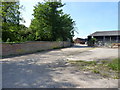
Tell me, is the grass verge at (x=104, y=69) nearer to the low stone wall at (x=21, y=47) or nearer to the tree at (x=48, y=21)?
the low stone wall at (x=21, y=47)

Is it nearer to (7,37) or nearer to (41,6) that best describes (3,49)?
(7,37)

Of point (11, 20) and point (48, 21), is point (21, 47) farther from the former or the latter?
point (48, 21)

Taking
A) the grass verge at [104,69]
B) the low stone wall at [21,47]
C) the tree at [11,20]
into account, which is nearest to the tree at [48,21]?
the low stone wall at [21,47]

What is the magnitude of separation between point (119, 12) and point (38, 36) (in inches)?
679

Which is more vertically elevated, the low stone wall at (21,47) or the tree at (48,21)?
the tree at (48,21)

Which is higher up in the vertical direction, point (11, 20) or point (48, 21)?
point (48, 21)

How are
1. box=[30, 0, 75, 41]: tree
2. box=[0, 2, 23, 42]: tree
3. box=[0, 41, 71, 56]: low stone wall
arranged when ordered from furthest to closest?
box=[30, 0, 75, 41]: tree → box=[0, 2, 23, 42]: tree → box=[0, 41, 71, 56]: low stone wall

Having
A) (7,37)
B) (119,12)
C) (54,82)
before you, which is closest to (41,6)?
(7,37)

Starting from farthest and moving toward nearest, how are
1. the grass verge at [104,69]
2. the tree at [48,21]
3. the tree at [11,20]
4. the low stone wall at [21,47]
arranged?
the tree at [48,21], the tree at [11,20], the low stone wall at [21,47], the grass verge at [104,69]

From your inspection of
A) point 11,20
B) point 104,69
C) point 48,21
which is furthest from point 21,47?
point 48,21

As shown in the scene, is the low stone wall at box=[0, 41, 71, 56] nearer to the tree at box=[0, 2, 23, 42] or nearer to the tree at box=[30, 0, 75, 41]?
the tree at box=[0, 2, 23, 42]

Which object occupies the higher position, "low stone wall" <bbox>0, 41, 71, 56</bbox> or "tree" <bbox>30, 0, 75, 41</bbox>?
"tree" <bbox>30, 0, 75, 41</bbox>

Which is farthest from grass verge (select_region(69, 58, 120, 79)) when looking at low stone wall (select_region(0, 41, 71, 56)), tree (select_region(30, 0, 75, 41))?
tree (select_region(30, 0, 75, 41))

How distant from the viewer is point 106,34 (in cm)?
3020
